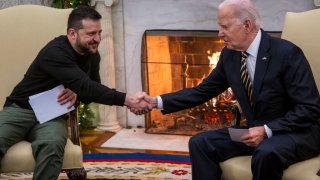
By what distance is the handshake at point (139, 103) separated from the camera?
118 inches

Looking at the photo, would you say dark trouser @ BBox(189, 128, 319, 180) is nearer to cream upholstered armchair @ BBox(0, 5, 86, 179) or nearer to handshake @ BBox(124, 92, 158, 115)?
handshake @ BBox(124, 92, 158, 115)

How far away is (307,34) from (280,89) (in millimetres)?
494

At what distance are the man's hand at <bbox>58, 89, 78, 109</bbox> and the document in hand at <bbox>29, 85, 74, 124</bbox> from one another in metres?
0.02

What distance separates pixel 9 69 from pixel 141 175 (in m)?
1.09

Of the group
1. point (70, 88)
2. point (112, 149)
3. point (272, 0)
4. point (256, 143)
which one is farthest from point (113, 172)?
point (272, 0)

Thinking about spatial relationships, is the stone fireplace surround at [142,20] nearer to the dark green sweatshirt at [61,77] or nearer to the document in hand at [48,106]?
the dark green sweatshirt at [61,77]

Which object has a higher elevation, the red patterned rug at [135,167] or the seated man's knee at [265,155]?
the seated man's knee at [265,155]

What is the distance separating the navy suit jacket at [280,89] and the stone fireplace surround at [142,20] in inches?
64.3

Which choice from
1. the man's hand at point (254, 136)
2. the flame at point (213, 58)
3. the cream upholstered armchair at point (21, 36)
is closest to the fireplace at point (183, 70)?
the flame at point (213, 58)

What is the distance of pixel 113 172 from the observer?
3582mm

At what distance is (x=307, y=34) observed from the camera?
2.83 m

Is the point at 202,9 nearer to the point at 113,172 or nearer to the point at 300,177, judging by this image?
the point at 113,172

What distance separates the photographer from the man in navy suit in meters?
2.37

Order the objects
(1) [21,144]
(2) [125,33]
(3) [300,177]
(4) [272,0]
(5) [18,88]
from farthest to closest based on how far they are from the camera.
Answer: (2) [125,33]
(4) [272,0]
(5) [18,88]
(1) [21,144]
(3) [300,177]
